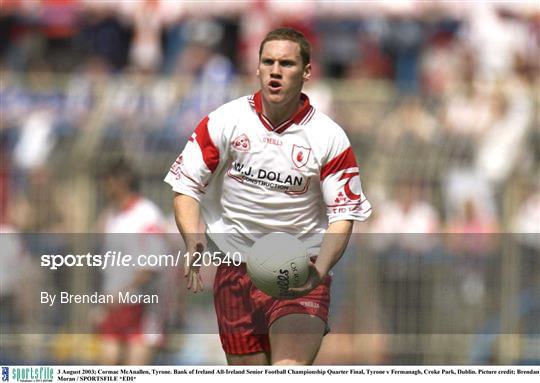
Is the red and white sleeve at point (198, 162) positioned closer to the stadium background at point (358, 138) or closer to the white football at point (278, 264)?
the white football at point (278, 264)

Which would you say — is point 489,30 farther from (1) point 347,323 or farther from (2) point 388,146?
(1) point 347,323

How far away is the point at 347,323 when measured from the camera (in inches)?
572

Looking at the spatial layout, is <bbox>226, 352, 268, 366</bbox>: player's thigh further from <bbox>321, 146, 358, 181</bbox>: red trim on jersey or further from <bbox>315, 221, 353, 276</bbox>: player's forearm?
<bbox>321, 146, 358, 181</bbox>: red trim on jersey

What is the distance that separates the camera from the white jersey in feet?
30.4

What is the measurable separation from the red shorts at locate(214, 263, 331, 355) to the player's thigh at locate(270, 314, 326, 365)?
5cm

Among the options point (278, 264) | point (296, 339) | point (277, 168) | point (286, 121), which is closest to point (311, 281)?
point (278, 264)

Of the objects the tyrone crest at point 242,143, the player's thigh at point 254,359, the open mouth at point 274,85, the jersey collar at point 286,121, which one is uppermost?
the open mouth at point 274,85

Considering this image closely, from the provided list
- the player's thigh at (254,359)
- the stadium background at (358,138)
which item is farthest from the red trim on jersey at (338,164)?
the stadium background at (358,138)

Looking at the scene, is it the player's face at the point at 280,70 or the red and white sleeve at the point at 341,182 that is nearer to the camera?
the player's face at the point at 280,70

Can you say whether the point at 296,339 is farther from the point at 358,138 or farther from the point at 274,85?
the point at 358,138

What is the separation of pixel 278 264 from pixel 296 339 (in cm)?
53

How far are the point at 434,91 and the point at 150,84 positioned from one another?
3.65 m
